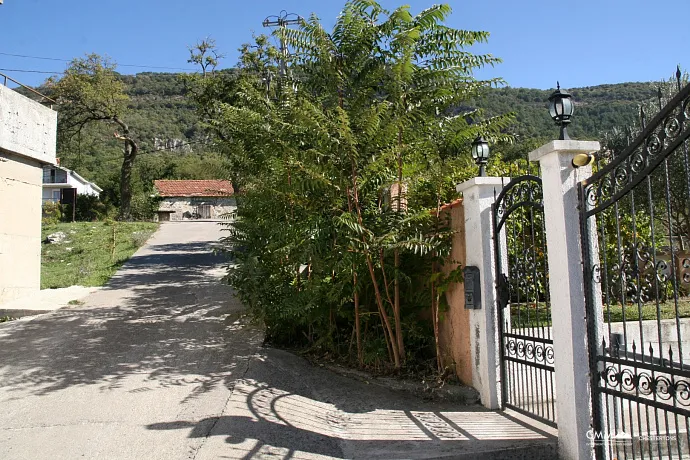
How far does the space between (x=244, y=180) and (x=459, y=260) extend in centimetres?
346

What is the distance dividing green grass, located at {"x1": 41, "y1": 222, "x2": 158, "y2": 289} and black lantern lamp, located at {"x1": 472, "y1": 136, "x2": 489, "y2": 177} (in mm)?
9740

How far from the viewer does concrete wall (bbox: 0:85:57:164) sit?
9.73m

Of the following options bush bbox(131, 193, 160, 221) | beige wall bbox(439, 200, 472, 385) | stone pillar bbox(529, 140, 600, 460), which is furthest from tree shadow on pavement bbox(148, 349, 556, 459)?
bush bbox(131, 193, 160, 221)

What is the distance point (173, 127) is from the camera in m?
71.3

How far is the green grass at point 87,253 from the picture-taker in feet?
41.9

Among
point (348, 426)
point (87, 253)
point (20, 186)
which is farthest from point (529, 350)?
point (87, 253)

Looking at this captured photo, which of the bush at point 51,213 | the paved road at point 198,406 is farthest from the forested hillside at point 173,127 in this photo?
the paved road at point 198,406

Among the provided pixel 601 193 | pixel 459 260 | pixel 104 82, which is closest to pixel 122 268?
pixel 459 260

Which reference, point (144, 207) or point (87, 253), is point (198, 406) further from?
point (144, 207)

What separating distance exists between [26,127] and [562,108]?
10.5 metres

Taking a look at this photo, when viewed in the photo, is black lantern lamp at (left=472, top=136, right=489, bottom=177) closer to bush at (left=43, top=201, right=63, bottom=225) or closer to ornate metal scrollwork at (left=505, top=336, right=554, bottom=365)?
ornate metal scrollwork at (left=505, top=336, right=554, bottom=365)

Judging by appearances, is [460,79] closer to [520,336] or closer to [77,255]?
[520,336]

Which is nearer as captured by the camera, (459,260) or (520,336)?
(520,336)

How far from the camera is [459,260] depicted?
593 cm
